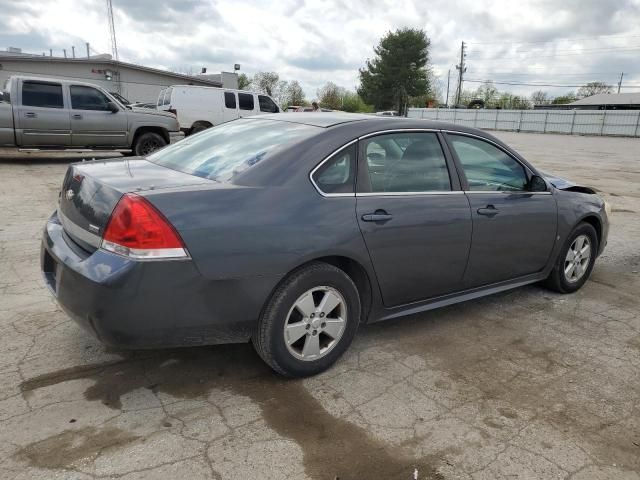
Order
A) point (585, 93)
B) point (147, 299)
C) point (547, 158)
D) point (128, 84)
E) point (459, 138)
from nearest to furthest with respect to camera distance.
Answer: point (147, 299)
point (459, 138)
point (547, 158)
point (128, 84)
point (585, 93)

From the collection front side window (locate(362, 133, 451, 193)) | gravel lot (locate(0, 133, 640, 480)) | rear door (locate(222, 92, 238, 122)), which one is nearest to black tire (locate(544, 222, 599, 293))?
gravel lot (locate(0, 133, 640, 480))

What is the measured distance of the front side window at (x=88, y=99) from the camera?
11828 millimetres

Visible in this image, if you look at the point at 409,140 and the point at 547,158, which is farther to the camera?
the point at 547,158

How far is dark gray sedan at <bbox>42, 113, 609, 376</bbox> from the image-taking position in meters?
2.59

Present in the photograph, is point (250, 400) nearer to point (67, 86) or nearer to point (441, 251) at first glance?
point (441, 251)

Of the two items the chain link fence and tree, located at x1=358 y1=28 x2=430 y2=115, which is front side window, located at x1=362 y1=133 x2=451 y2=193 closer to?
the chain link fence

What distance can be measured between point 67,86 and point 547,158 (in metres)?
16.0

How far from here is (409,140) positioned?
11.8 feet

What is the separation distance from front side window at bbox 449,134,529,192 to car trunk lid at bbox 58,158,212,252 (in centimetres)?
190

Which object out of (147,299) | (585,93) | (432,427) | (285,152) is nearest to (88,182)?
(147,299)

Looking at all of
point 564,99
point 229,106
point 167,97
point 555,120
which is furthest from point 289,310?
point 564,99

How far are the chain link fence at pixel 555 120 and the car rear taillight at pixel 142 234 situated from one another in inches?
1419

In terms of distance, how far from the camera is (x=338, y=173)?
10.4ft

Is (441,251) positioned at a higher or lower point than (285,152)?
lower
